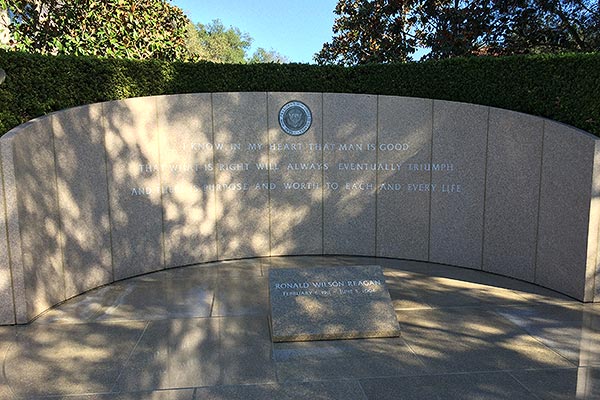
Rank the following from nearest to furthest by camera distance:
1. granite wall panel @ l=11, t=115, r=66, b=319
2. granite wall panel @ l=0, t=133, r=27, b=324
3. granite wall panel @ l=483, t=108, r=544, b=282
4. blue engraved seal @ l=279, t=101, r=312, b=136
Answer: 1. granite wall panel @ l=0, t=133, r=27, b=324
2. granite wall panel @ l=11, t=115, r=66, b=319
3. granite wall panel @ l=483, t=108, r=544, b=282
4. blue engraved seal @ l=279, t=101, r=312, b=136

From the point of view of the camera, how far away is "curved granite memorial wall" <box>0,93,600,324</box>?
293 inches

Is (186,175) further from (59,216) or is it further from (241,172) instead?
(59,216)

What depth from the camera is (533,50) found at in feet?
49.6

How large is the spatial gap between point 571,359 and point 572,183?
2980 mm

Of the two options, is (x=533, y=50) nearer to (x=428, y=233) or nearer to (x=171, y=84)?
(x=428, y=233)

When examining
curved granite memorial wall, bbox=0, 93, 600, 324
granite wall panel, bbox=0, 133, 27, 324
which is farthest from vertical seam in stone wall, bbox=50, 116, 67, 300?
granite wall panel, bbox=0, 133, 27, 324

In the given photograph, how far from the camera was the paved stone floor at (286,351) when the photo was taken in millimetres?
4863

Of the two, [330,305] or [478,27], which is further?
[478,27]

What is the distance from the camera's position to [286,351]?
5.66 meters

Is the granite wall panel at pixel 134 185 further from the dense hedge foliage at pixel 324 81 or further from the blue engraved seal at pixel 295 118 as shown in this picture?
the blue engraved seal at pixel 295 118

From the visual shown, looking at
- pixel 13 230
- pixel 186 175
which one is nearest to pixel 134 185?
pixel 186 175

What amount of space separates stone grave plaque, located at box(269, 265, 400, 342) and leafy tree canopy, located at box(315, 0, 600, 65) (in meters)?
9.78

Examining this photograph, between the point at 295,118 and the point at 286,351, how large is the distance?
16.5 ft

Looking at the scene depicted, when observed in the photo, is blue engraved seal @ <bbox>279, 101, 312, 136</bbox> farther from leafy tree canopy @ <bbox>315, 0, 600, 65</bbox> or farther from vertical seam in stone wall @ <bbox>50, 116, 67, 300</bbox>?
leafy tree canopy @ <bbox>315, 0, 600, 65</bbox>
